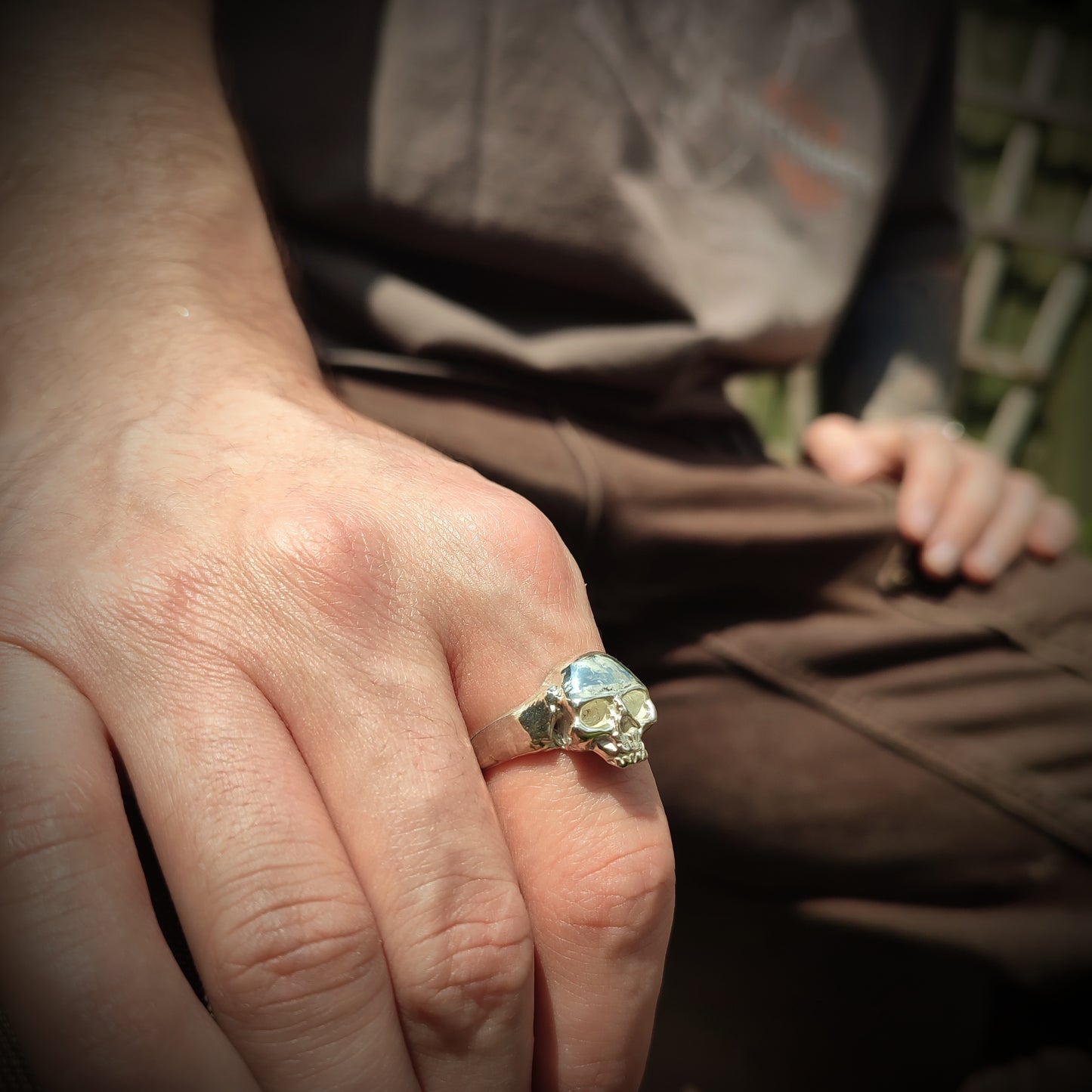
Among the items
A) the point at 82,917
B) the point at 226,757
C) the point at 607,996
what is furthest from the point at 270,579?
the point at 607,996

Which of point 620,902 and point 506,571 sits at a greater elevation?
point 506,571

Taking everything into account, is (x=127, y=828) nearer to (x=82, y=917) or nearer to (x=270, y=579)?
(x=82, y=917)

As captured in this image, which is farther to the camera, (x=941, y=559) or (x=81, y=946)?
(x=941, y=559)

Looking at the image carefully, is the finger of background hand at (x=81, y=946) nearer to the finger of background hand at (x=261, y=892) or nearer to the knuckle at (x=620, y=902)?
the finger of background hand at (x=261, y=892)

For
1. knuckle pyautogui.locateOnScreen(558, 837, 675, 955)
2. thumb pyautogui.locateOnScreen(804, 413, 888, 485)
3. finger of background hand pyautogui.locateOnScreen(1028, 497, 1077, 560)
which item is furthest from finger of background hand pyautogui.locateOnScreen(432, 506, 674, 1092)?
finger of background hand pyautogui.locateOnScreen(1028, 497, 1077, 560)

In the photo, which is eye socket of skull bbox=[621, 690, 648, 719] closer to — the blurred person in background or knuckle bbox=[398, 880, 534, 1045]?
the blurred person in background

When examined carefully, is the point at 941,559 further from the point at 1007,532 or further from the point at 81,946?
the point at 81,946

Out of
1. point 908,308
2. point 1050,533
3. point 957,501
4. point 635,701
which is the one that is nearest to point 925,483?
point 957,501
